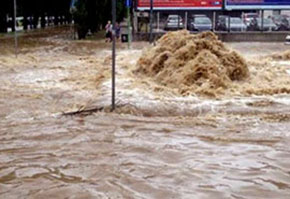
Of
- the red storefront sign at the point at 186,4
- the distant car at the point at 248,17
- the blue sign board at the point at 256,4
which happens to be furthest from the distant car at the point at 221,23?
the distant car at the point at 248,17

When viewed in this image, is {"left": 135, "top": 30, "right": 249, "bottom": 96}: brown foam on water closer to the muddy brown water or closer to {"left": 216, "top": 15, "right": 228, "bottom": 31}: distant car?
the muddy brown water

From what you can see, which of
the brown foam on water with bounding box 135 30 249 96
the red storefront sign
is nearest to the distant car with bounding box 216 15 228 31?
the red storefront sign

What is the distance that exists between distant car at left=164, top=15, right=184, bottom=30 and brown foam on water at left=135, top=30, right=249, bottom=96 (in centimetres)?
1889

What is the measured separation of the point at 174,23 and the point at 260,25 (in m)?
5.69

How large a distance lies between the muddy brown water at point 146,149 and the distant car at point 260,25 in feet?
82.7

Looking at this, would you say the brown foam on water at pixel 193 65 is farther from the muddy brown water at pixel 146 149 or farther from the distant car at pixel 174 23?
the distant car at pixel 174 23

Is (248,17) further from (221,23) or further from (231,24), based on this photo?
(221,23)

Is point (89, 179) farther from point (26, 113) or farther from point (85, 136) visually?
point (26, 113)

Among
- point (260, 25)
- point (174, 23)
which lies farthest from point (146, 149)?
point (260, 25)

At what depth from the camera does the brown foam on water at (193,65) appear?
1345cm

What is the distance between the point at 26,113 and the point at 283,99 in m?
5.42

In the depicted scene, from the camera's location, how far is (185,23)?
121 ft

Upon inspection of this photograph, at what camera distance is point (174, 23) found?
36.8 m

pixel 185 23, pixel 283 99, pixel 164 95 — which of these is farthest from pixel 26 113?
pixel 185 23
